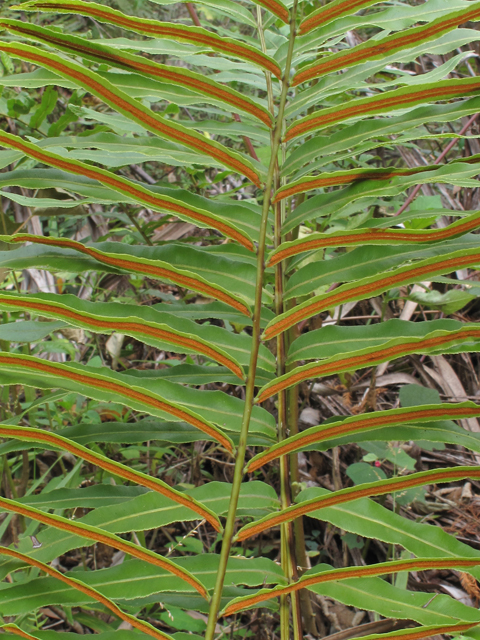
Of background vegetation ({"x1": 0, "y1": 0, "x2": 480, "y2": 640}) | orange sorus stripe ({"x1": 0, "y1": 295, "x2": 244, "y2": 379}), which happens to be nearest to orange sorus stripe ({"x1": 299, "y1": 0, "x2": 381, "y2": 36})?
background vegetation ({"x1": 0, "y1": 0, "x2": 480, "y2": 640})

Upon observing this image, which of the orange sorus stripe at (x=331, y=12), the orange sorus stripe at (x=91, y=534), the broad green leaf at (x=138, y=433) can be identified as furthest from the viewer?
the broad green leaf at (x=138, y=433)

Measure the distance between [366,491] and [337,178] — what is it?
16.3 inches

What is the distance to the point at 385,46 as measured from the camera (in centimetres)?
64

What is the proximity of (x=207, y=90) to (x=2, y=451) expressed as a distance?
0.59m

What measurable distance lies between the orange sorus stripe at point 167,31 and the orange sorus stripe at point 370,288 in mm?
324

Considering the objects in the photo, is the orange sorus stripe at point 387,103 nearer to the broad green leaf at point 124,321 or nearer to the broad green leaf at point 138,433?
the broad green leaf at point 124,321

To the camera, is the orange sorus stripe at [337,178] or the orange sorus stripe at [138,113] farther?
the orange sorus stripe at [337,178]

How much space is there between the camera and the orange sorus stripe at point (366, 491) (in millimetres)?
589

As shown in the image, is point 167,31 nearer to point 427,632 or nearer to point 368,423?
point 368,423

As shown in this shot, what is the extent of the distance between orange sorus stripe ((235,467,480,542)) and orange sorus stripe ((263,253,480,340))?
0.71 ft

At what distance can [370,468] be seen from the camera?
124 cm

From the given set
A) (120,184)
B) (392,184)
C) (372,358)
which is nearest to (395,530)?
(372,358)

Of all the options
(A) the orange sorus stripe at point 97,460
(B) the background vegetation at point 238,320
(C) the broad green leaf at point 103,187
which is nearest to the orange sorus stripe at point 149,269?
(B) the background vegetation at point 238,320

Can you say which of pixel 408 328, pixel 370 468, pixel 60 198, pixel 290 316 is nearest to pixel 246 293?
pixel 290 316
